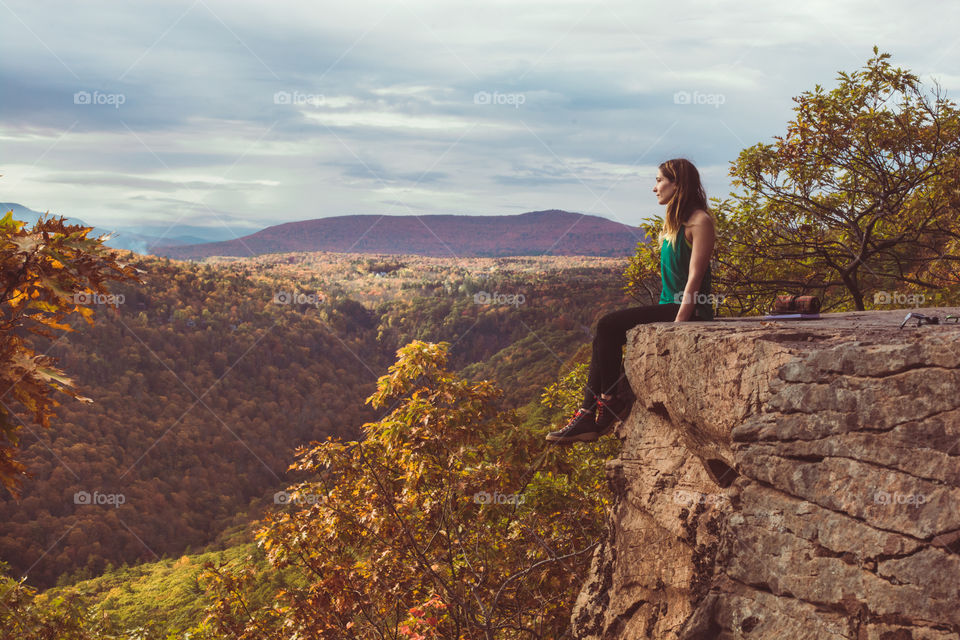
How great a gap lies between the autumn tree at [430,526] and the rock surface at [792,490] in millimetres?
1554

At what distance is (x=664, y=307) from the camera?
495 cm

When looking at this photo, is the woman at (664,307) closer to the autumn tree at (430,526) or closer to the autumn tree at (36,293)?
the autumn tree at (430,526)

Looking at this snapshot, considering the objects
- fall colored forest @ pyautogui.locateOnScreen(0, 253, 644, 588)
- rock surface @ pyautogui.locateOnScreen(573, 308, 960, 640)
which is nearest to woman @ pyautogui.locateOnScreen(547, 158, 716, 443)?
rock surface @ pyautogui.locateOnScreen(573, 308, 960, 640)

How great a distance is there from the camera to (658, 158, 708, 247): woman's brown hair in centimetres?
490

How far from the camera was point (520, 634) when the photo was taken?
6594 mm

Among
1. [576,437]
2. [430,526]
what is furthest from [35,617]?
[576,437]

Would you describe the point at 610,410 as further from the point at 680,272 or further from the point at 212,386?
the point at 212,386

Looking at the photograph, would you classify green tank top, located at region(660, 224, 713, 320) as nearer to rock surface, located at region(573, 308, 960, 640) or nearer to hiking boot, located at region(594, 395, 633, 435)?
rock surface, located at region(573, 308, 960, 640)

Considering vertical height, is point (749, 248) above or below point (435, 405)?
above

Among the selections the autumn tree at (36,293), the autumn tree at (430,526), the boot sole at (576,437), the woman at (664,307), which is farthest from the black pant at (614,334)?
the autumn tree at (36,293)

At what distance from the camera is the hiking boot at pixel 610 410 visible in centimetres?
505

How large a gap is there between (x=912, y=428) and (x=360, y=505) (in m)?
5.01

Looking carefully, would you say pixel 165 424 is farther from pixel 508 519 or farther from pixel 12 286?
pixel 12 286

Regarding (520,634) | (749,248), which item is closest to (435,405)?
(520,634)
